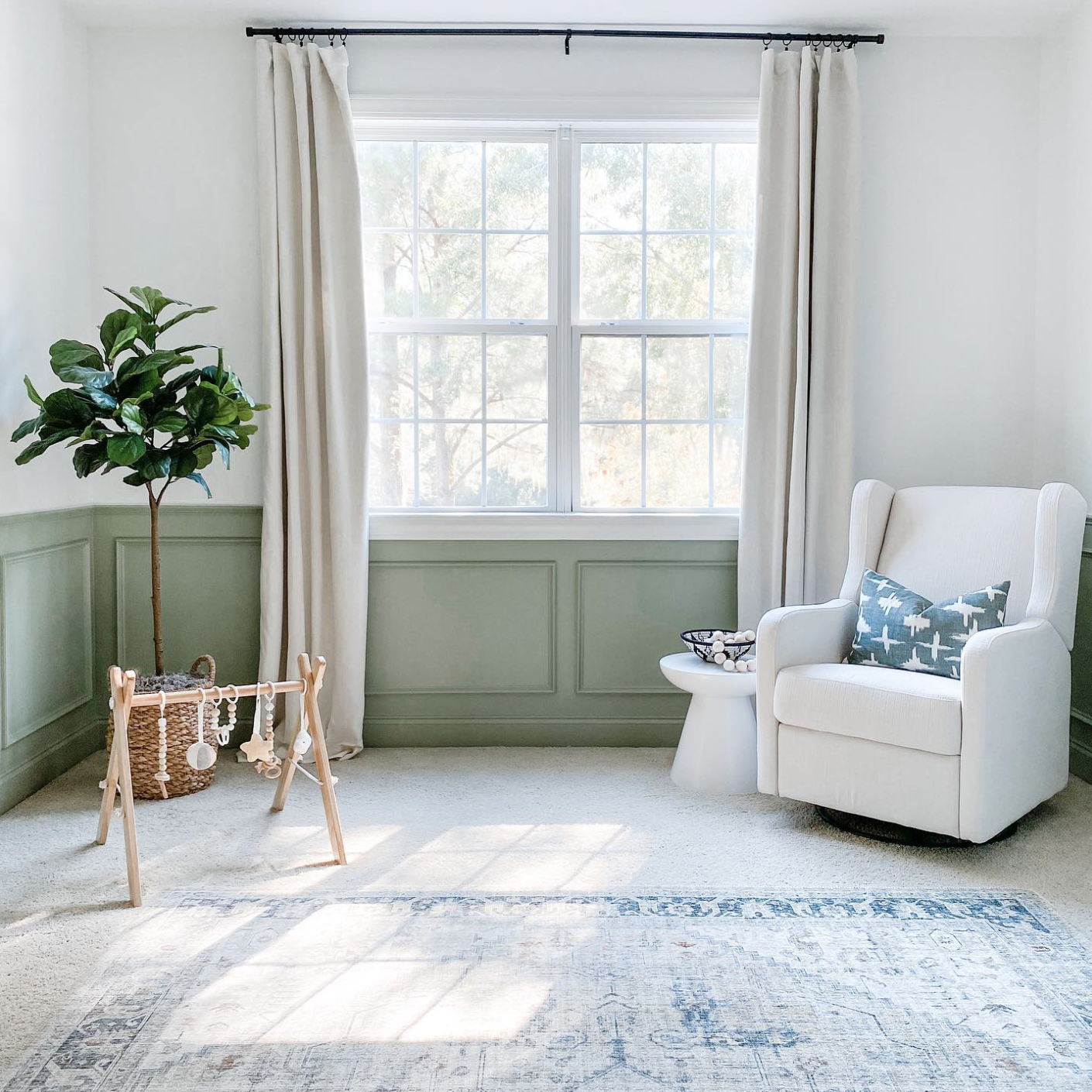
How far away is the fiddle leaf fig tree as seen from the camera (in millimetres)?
2955

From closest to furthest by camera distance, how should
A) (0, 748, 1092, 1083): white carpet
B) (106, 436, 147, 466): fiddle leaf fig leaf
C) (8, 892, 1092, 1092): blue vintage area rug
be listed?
1. (8, 892, 1092, 1092): blue vintage area rug
2. (0, 748, 1092, 1083): white carpet
3. (106, 436, 147, 466): fiddle leaf fig leaf

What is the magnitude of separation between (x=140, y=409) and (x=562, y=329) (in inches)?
60.2

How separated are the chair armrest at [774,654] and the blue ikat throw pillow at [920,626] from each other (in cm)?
15

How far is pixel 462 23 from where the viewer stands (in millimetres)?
3547

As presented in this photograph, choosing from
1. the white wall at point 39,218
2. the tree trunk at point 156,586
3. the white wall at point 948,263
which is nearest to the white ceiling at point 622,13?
the white wall at point 948,263

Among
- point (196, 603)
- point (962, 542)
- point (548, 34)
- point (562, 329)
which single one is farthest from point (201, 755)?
point (548, 34)

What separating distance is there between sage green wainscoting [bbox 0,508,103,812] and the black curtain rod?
1864 millimetres

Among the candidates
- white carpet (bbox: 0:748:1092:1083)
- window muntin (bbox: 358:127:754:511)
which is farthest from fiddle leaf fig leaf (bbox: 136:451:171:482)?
white carpet (bbox: 0:748:1092:1083)

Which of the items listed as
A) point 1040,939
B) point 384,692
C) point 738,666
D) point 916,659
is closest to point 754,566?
point 738,666

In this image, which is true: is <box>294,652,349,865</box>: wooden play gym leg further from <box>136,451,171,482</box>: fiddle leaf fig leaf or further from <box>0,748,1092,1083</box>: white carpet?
<box>136,451,171,482</box>: fiddle leaf fig leaf

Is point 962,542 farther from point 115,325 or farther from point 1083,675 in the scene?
point 115,325

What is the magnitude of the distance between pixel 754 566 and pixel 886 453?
0.67 m

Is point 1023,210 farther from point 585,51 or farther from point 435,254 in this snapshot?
point 435,254

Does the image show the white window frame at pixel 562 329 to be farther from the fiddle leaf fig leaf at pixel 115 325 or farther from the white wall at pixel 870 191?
the fiddle leaf fig leaf at pixel 115 325
